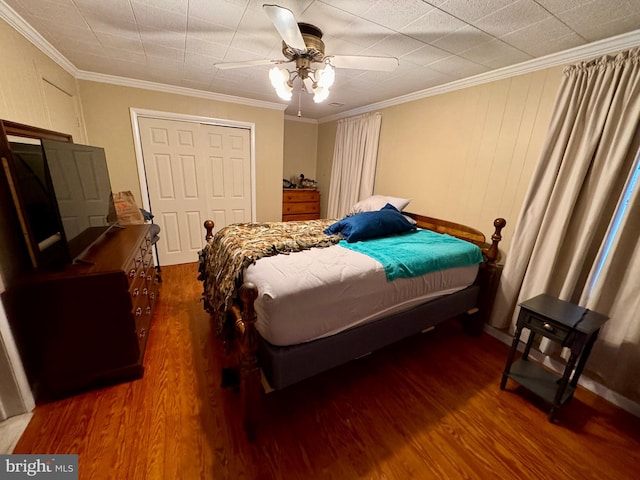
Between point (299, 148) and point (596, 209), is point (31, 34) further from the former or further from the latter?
point (596, 209)

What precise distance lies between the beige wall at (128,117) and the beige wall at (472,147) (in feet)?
5.70

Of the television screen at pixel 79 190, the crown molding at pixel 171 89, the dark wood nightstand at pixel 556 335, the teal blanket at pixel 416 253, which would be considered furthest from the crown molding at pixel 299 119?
the dark wood nightstand at pixel 556 335

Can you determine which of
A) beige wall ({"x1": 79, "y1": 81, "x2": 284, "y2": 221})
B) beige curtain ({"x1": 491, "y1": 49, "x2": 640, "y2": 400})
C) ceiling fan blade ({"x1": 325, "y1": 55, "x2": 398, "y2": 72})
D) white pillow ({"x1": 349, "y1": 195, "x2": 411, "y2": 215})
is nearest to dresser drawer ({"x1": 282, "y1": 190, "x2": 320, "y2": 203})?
beige wall ({"x1": 79, "y1": 81, "x2": 284, "y2": 221})

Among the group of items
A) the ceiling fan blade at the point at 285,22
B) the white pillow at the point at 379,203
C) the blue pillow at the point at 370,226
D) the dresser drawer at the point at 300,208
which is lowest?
the dresser drawer at the point at 300,208

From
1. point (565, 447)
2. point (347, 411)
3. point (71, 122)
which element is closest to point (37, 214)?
point (71, 122)

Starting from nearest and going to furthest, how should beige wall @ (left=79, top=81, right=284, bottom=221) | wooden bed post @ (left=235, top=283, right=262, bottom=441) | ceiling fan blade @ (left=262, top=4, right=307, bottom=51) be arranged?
ceiling fan blade @ (left=262, top=4, right=307, bottom=51)
wooden bed post @ (left=235, top=283, right=262, bottom=441)
beige wall @ (left=79, top=81, right=284, bottom=221)

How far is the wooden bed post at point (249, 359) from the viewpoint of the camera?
1179 millimetres

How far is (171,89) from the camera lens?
10.1 feet

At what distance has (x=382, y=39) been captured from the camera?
1745 millimetres

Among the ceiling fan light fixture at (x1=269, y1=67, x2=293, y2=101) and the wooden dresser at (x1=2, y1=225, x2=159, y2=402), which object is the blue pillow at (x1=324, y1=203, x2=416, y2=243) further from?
the wooden dresser at (x1=2, y1=225, x2=159, y2=402)

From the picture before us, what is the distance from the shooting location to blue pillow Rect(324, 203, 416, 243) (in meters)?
2.13

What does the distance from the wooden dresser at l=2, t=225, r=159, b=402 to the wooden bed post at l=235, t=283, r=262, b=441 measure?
2.77 ft

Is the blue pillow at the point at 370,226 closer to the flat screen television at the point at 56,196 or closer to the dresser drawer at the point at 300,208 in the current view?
the flat screen television at the point at 56,196

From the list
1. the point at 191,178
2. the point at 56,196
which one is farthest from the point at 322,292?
the point at 191,178
